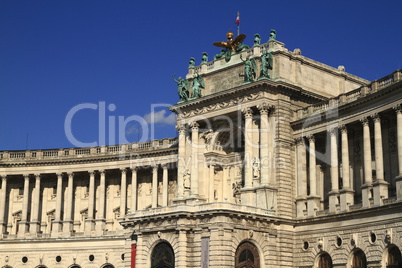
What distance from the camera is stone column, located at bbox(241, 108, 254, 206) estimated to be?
69375 millimetres

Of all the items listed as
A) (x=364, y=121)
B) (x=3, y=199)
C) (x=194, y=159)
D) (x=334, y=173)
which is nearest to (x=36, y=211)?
(x=3, y=199)

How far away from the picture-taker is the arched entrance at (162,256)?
65500mm

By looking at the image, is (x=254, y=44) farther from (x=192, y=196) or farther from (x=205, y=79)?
(x=192, y=196)

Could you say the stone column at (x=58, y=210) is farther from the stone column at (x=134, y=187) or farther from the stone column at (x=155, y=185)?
the stone column at (x=155, y=185)

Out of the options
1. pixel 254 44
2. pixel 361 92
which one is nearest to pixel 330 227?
pixel 361 92

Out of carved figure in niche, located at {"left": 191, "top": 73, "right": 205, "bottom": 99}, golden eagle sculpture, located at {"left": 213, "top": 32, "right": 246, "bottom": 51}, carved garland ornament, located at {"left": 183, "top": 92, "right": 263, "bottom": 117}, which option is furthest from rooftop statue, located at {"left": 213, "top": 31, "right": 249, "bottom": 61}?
carved garland ornament, located at {"left": 183, "top": 92, "right": 263, "bottom": 117}

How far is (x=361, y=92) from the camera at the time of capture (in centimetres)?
6506

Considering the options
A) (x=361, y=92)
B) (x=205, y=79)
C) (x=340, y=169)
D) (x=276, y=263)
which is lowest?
(x=276, y=263)

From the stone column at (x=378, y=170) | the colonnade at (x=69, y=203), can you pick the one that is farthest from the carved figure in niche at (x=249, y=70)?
the colonnade at (x=69, y=203)

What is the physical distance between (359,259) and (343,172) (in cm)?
820

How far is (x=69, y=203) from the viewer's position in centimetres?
8875

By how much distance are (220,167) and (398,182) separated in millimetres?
23965

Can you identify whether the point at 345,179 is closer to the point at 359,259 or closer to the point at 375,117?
the point at 375,117

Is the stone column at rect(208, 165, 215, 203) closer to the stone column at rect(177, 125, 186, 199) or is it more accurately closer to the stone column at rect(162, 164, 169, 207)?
→ the stone column at rect(177, 125, 186, 199)
